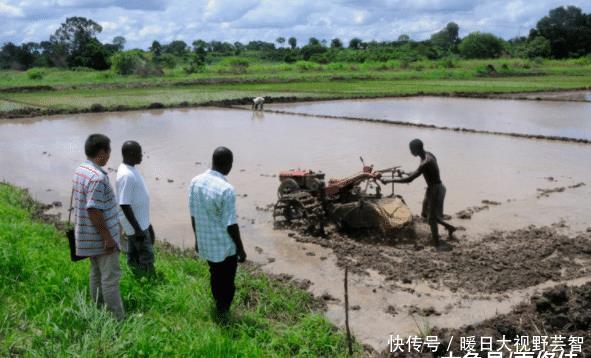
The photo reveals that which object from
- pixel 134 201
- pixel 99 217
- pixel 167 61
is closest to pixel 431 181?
pixel 134 201

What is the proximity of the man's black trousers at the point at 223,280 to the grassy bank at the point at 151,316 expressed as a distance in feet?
0.58

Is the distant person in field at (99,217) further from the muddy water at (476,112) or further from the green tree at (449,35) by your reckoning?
the green tree at (449,35)

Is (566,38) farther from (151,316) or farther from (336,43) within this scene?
(151,316)

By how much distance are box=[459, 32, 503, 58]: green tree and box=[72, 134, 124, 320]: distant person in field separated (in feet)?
271

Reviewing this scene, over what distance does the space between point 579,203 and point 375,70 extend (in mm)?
50389

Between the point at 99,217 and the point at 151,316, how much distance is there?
113cm

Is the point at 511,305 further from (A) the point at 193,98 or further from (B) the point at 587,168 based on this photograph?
(A) the point at 193,98

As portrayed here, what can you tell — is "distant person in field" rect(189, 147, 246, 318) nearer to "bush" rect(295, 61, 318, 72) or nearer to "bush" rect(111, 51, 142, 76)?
"bush" rect(111, 51, 142, 76)

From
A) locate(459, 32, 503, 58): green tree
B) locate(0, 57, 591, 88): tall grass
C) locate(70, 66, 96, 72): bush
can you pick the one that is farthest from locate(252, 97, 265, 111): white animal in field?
locate(459, 32, 503, 58): green tree

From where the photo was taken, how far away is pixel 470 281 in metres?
6.10

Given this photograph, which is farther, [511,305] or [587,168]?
[587,168]

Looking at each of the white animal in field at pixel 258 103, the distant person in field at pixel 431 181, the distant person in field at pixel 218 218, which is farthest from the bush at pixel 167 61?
the distant person in field at pixel 218 218

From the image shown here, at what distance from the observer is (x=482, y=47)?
260ft

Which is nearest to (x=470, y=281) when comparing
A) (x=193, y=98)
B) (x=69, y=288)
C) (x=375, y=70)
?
(x=69, y=288)
